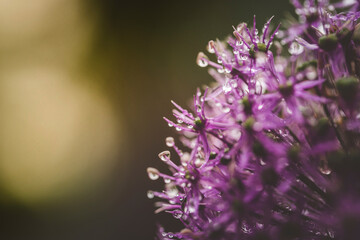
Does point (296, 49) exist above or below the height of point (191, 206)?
above

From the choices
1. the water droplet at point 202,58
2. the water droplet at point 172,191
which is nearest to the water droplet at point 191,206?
the water droplet at point 172,191

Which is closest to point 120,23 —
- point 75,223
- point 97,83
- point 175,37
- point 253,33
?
point 97,83

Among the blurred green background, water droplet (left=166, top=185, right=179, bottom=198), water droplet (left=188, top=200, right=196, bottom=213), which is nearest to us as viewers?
water droplet (left=188, top=200, right=196, bottom=213)

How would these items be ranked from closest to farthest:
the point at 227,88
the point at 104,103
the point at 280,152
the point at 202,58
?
the point at 280,152, the point at 227,88, the point at 202,58, the point at 104,103

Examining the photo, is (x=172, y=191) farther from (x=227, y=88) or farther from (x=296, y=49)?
(x=296, y=49)

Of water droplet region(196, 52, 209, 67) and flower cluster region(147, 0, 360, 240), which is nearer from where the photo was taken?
flower cluster region(147, 0, 360, 240)

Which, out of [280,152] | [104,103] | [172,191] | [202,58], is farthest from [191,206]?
[104,103]

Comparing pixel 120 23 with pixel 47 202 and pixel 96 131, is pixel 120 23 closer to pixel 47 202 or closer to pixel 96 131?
pixel 96 131

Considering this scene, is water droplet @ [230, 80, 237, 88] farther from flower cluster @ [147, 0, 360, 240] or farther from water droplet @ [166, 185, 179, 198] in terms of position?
water droplet @ [166, 185, 179, 198]

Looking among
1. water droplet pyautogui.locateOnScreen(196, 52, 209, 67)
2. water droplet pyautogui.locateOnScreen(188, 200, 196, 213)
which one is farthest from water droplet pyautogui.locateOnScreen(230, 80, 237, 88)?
water droplet pyautogui.locateOnScreen(188, 200, 196, 213)
